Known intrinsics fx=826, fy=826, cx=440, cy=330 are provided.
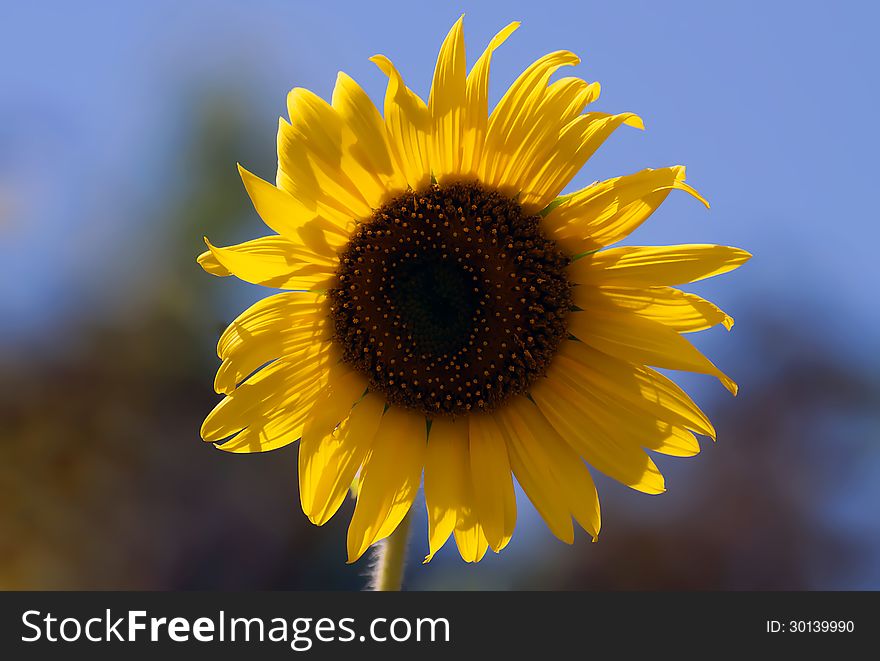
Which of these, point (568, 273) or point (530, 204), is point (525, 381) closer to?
point (568, 273)

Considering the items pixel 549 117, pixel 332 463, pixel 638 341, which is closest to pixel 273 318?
pixel 332 463

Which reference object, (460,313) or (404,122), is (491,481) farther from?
(404,122)

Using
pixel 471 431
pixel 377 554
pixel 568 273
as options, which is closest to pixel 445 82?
pixel 568 273

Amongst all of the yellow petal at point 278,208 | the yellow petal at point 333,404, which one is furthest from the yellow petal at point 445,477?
the yellow petal at point 278,208

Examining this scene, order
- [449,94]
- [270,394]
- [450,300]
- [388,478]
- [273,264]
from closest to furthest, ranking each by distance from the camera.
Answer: [449,94] < [273,264] < [270,394] < [388,478] < [450,300]

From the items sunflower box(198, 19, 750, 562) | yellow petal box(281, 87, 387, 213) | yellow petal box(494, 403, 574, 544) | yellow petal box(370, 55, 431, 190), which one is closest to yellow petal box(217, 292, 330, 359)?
sunflower box(198, 19, 750, 562)

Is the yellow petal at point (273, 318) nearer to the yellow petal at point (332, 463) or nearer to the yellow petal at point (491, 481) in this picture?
the yellow petal at point (332, 463)
